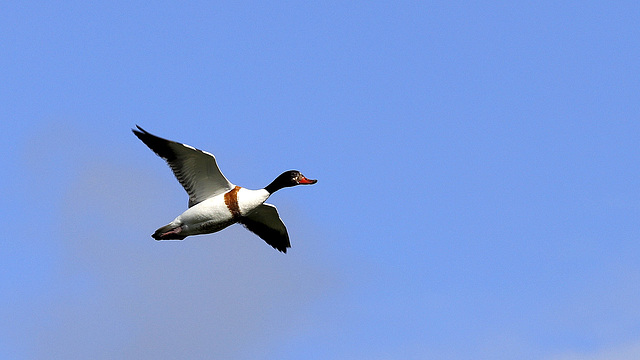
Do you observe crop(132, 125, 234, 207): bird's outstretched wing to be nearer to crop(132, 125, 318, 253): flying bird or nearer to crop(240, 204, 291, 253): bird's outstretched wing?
crop(132, 125, 318, 253): flying bird

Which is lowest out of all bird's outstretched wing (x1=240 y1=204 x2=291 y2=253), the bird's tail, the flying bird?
the bird's tail

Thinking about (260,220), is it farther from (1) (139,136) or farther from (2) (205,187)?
(1) (139,136)

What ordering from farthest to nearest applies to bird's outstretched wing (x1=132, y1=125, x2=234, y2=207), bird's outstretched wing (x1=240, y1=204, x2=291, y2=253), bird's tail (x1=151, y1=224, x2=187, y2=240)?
bird's outstretched wing (x1=240, y1=204, x2=291, y2=253), bird's tail (x1=151, y1=224, x2=187, y2=240), bird's outstretched wing (x1=132, y1=125, x2=234, y2=207)

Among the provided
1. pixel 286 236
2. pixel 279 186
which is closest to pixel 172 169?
pixel 279 186

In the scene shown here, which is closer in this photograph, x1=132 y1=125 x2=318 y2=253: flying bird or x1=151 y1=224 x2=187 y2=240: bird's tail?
x1=132 y1=125 x2=318 y2=253: flying bird

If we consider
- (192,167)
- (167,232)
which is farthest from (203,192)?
(167,232)

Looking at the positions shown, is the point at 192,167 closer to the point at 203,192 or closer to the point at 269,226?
the point at 203,192

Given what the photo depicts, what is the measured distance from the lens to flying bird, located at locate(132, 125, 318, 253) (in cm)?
2417

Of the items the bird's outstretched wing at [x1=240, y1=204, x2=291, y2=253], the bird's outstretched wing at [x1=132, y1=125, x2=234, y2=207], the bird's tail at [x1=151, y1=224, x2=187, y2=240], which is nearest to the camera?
the bird's outstretched wing at [x1=132, y1=125, x2=234, y2=207]

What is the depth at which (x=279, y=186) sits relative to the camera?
2528cm

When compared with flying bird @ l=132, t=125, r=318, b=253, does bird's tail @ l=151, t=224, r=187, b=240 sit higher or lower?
lower

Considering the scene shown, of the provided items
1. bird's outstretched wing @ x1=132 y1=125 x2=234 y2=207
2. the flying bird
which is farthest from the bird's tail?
bird's outstretched wing @ x1=132 y1=125 x2=234 y2=207

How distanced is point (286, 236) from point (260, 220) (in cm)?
99

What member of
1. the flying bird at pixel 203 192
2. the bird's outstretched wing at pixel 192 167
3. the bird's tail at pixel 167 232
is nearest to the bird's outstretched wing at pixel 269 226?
the flying bird at pixel 203 192
